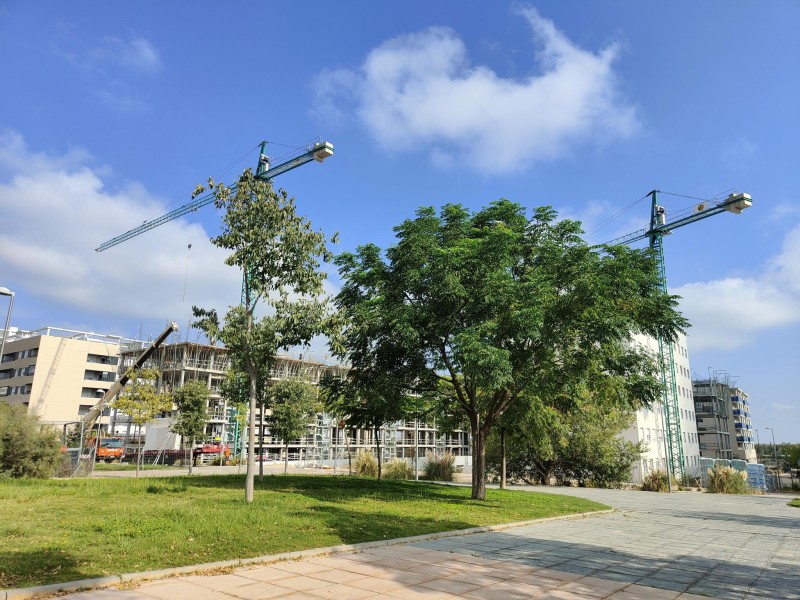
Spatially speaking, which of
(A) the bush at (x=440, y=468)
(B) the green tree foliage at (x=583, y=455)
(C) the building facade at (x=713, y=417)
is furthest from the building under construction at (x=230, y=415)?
(C) the building facade at (x=713, y=417)

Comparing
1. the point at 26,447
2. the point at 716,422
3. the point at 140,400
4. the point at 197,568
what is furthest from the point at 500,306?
the point at 716,422

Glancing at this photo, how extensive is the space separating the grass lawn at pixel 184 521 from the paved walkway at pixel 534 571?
906 mm

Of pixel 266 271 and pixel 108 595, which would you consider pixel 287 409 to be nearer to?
pixel 266 271

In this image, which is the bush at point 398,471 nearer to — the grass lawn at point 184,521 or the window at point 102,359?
the grass lawn at point 184,521

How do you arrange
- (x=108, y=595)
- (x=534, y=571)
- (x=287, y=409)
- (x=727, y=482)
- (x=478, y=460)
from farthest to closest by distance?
(x=727, y=482), (x=287, y=409), (x=478, y=460), (x=534, y=571), (x=108, y=595)

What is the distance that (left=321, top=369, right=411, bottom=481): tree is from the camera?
1886 centimetres

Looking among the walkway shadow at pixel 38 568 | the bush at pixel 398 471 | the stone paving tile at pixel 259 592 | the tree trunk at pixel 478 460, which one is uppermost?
the tree trunk at pixel 478 460

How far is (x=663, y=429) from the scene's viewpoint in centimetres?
6303

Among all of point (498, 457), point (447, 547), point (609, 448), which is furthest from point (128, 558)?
point (609, 448)

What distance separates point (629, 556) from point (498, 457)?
95.9ft

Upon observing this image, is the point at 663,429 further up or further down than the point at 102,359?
further down

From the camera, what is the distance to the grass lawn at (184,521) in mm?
7488

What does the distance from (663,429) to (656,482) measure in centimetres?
2933

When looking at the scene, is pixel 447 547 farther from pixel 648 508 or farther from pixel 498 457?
pixel 498 457
